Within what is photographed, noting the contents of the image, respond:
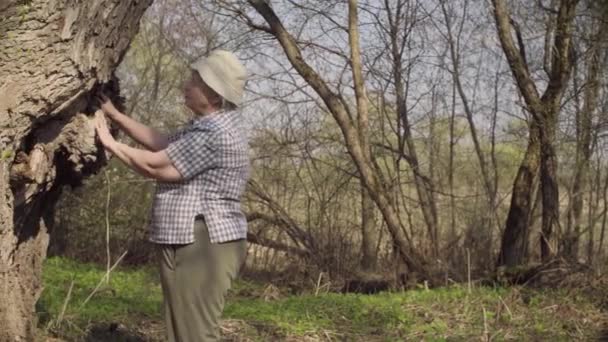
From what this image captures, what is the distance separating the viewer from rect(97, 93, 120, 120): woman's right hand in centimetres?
525

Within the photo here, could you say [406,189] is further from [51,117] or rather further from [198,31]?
[51,117]

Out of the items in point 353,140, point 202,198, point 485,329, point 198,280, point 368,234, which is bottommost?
point 485,329

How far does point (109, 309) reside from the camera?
7.86 metres

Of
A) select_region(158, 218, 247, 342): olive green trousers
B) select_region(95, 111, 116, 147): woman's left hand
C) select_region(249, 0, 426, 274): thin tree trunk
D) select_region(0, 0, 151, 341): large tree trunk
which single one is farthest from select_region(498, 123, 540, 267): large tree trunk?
select_region(158, 218, 247, 342): olive green trousers

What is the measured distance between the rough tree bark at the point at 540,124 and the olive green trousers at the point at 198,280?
6890 millimetres

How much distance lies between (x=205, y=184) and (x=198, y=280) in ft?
1.59

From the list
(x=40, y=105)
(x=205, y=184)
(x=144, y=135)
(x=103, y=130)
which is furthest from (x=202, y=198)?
(x=40, y=105)

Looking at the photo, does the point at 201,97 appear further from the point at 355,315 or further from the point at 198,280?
the point at 355,315

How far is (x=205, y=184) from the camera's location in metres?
4.62

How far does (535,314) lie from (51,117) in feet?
17.6

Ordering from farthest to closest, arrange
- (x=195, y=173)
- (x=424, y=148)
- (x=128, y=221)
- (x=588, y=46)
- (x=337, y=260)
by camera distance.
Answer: (x=424, y=148), (x=128, y=221), (x=337, y=260), (x=588, y=46), (x=195, y=173)

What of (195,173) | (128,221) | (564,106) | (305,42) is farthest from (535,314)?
(128,221)

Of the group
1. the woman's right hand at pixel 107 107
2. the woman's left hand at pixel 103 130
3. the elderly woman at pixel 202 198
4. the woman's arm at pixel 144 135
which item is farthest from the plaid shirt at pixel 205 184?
the woman's right hand at pixel 107 107

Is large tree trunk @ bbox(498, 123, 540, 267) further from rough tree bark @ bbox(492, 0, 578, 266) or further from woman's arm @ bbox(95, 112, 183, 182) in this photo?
woman's arm @ bbox(95, 112, 183, 182)
